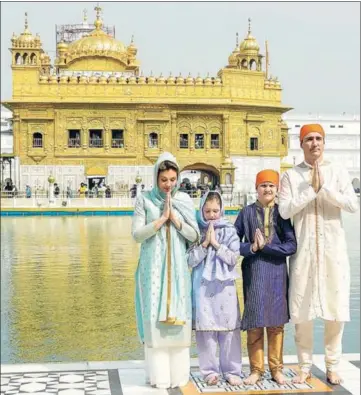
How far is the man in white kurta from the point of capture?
14.2ft

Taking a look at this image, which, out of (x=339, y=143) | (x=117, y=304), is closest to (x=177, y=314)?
(x=117, y=304)

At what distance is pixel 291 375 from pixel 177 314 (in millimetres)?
741

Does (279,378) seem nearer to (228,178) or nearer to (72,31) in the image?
(228,178)

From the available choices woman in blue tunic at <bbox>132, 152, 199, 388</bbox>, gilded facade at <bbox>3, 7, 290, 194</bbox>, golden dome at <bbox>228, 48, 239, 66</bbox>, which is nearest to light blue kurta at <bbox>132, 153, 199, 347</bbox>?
woman in blue tunic at <bbox>132, 152, 199, 388</bbox>

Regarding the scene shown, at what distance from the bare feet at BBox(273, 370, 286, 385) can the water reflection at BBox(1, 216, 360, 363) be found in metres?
1.50

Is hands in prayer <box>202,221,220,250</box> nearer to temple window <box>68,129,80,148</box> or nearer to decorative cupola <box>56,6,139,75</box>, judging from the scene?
temple window <box>68,129,80,148</box>

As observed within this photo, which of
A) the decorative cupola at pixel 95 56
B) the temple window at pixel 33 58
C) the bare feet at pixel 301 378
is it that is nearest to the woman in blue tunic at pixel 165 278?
the bare feet at pixel 301 378

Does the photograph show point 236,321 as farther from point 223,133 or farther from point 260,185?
point 223,133

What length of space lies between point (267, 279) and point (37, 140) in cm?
2870

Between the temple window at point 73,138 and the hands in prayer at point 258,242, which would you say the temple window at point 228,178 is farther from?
the hands in prayer at point 258,242

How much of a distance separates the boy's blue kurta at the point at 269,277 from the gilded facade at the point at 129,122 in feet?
90.7

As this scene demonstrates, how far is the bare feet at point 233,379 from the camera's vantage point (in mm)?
4289

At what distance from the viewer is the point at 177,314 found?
4.30 meters

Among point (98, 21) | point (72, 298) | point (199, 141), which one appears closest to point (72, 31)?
point (98, 21)
